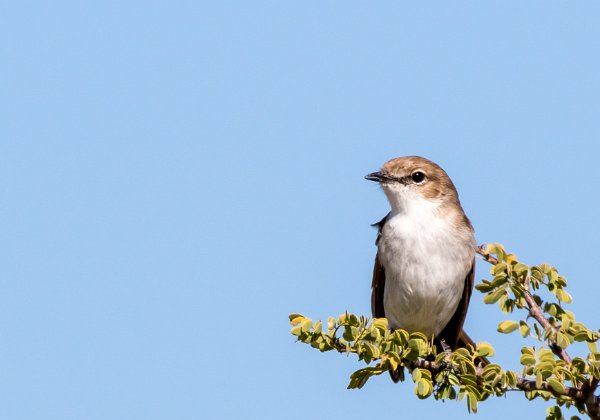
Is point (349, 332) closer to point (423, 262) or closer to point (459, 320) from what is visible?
Result: point (423, 262)

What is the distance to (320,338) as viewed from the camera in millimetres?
4723

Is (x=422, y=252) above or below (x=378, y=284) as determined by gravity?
above

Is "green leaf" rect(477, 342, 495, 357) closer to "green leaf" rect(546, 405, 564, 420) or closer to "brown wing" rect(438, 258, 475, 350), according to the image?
"green leaf" rect(546, 405, 564, 420)

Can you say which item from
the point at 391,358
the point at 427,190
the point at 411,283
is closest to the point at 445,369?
the point at 391,358

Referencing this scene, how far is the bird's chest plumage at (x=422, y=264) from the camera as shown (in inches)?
333

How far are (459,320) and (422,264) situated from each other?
1015mm

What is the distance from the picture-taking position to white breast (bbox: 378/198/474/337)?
8.46 meters

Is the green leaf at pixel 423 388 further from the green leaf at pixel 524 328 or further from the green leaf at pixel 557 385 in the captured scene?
the green leaf at pixel 557 385

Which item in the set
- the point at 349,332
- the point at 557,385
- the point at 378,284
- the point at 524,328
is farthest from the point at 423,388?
the point at 378,284

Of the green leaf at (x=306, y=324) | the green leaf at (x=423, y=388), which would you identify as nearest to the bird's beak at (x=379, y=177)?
the green leaf at (x=423, y=388)

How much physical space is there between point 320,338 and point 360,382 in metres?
0.82

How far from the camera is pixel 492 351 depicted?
17.1 ft

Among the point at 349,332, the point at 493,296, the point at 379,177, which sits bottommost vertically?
the point at 349,332

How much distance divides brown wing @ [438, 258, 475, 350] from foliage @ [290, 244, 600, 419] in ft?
11.6
